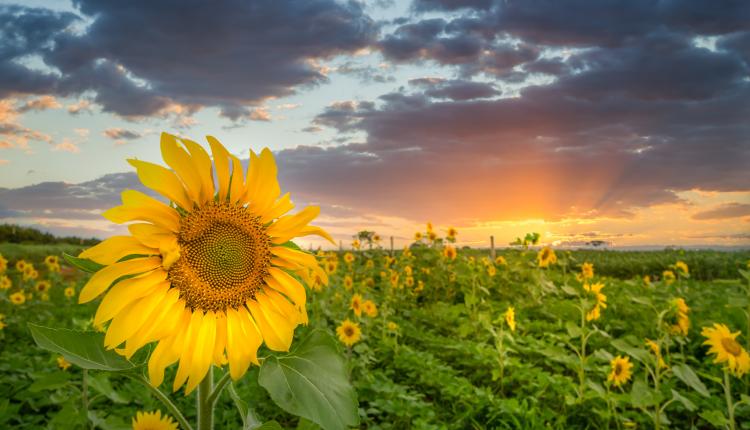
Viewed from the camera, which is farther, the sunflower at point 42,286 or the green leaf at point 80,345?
the sunflower at point 42,286

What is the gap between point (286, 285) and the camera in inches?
57.6

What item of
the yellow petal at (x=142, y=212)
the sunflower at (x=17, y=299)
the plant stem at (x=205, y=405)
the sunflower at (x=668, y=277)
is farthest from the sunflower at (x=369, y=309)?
the sunflower at (x=668, y=277)

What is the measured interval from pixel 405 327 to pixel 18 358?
14.4 feet

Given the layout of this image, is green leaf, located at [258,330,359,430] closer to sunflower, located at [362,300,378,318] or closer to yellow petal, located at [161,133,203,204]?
yellow petal, located at [161,133,203,204]

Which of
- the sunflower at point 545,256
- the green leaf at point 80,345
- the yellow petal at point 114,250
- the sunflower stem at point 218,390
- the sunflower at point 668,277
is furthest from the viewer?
the sunflower at point 668,277

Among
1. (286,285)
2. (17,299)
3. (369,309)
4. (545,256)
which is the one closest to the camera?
(286,285)

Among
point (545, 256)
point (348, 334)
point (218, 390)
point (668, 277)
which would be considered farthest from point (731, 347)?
point (668, 277)

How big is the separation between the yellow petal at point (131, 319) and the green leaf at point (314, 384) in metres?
0.31

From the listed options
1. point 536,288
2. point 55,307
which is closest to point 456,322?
point 536,288

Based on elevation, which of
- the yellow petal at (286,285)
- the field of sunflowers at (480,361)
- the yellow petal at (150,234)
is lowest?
the field of sunflowers at (480,361)

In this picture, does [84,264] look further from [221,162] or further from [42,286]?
[42,286]

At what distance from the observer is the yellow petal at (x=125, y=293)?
4.22ft

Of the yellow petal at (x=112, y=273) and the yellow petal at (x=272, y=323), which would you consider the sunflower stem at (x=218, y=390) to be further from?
the yellow petal at (x=112, y=273)

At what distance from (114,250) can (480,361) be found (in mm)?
4749
